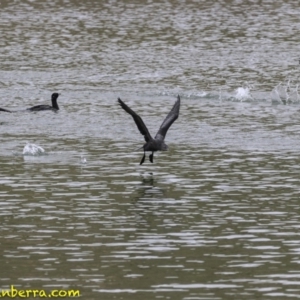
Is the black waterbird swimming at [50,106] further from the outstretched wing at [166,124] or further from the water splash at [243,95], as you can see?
the outstretched wing at [166,124]

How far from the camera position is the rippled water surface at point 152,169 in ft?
48.0

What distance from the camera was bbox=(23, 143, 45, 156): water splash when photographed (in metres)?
24.3

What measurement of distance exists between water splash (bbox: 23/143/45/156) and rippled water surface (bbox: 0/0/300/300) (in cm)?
5

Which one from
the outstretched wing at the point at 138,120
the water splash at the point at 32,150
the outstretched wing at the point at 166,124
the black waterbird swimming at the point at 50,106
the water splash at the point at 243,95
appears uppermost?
the outstretched wing at the point at 138,120

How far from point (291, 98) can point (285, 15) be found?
2495cm

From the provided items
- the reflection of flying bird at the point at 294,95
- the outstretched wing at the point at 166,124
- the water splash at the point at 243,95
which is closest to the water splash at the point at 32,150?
the outstretched wing at the point at 166,124

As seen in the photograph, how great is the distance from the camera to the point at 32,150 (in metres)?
24.3

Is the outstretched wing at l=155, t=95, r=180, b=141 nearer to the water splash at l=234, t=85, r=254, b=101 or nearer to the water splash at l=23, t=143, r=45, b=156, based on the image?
the water splash at l=23, t=143, r=45, b=156

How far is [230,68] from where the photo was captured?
4022 cm

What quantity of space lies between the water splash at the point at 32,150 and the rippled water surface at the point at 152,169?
0.16 ft

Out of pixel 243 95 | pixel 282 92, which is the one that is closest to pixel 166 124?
pixel 243 95

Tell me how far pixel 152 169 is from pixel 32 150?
291cm

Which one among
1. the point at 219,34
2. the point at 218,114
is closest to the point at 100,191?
the point at 218,114

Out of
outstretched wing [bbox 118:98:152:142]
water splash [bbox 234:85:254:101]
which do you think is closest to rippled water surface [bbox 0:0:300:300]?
water splash [bbox 234:85:254:101]
